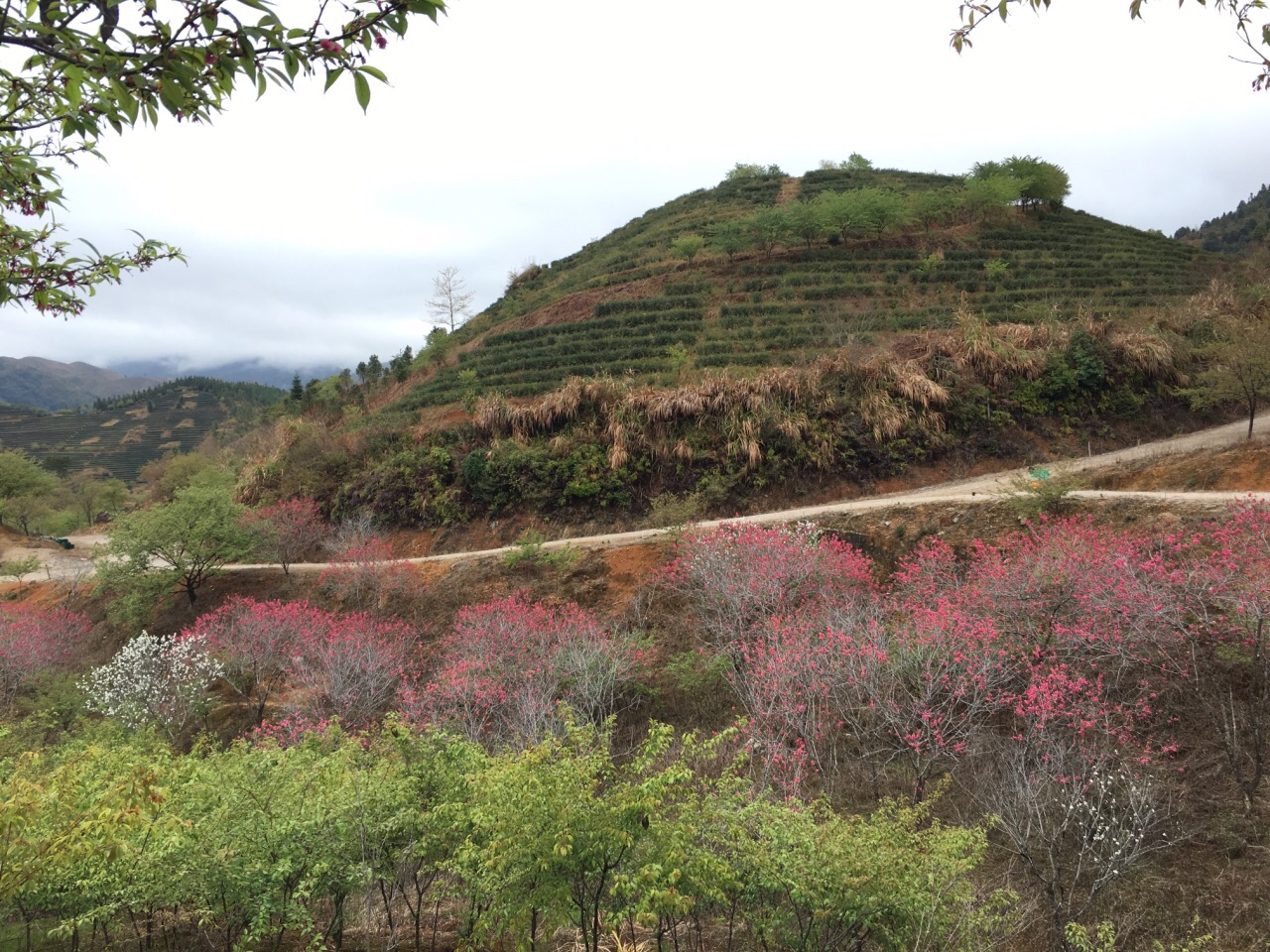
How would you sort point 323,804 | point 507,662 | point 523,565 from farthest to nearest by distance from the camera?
1. point 523,565
2. point 507,662
3. point 323,804

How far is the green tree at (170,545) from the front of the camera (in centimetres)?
1812

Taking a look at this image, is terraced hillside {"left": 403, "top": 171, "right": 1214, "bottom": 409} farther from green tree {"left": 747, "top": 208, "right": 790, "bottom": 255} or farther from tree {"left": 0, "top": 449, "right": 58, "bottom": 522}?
tree {"left": 0, "top": 449, "right": 58, "bottom": 522}

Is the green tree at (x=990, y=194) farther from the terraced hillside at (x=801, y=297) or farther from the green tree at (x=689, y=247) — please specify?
the green tree at (x=689, y=247)

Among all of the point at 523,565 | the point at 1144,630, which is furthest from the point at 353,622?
the point at 1144,630

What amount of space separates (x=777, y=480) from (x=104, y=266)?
18.8 meters

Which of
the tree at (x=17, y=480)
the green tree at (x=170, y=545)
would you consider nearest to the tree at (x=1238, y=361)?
the green tree at (x=170, y=545)

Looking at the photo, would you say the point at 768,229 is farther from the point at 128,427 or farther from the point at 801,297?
the point at 128,427

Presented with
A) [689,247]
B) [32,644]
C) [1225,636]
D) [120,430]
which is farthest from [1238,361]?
[120,430]

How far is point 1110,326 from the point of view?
2244 centimetres

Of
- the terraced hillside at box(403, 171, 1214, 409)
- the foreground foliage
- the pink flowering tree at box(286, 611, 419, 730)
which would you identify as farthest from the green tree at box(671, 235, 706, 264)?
the foreground foliage

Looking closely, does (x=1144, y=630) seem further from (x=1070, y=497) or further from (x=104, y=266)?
(x=104, y=266)

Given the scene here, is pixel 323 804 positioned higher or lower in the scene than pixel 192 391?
lower

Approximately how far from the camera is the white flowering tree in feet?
40.2

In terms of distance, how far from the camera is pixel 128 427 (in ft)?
333
